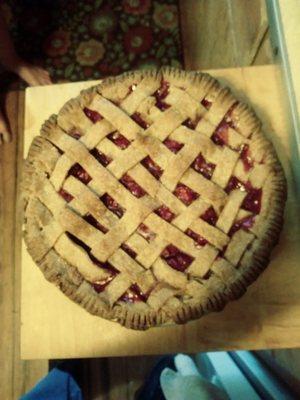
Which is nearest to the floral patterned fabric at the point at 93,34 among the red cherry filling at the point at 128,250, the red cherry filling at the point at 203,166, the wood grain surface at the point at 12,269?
the wood grain surface at the point at 12,269

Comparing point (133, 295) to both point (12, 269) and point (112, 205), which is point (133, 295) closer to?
point (112, 205)

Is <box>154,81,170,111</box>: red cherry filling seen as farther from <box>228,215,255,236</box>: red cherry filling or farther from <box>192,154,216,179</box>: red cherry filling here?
<box>228,215,255,236</box>: red cherry filling

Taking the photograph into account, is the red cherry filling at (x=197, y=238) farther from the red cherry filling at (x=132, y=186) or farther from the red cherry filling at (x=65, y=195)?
the red cherry filling at (x=65, y=195)

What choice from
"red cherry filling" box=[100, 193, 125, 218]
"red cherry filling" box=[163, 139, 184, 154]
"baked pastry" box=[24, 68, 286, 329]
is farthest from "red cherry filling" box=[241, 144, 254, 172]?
"red cherry filling" box=[100, 193, 125, 218]

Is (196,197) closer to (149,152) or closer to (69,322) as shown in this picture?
(149,152)

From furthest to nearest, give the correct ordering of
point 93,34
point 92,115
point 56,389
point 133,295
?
point 93,34, point 56,389, point 92,115, point 133,295

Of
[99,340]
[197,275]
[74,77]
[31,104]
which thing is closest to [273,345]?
[197,275]

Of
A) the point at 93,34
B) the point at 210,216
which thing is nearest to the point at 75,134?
the point at 210,216
